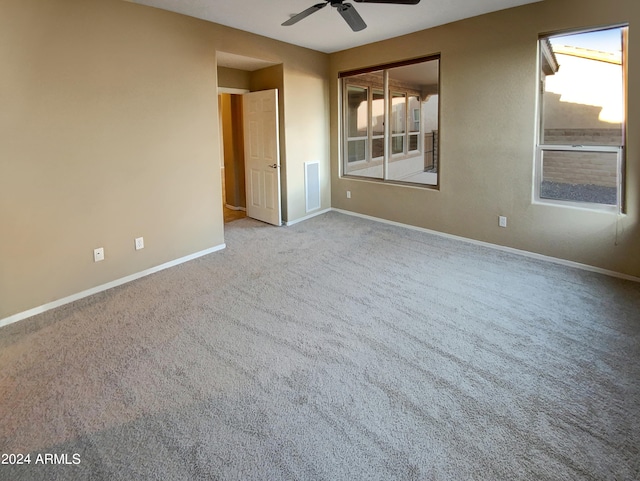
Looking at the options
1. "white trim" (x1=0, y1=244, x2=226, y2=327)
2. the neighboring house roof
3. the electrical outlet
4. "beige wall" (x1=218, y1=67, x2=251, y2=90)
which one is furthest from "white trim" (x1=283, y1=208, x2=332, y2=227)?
the neighboring house roof

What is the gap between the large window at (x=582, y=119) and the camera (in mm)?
3715

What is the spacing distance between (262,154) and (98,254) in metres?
2.93

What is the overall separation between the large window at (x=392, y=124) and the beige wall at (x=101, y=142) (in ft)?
7.05

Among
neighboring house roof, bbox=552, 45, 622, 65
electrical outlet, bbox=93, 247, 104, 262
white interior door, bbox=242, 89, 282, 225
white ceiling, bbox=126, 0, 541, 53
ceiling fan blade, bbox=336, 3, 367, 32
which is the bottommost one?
electrical outlet, bbox=93, 247, 104, 262

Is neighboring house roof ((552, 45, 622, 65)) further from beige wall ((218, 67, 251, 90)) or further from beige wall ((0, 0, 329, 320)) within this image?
beige wall ((218, 67, 251, 90))

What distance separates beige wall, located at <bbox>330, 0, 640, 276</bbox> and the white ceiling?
0.21m

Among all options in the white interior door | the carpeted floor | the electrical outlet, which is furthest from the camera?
the white interior door

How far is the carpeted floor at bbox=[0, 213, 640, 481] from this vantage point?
177 cm

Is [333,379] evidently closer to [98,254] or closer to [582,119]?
[98,254]

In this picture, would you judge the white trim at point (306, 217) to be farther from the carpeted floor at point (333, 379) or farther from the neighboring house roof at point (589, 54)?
the neighboring house roof at point (589, 54)

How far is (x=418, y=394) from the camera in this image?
2.19 m

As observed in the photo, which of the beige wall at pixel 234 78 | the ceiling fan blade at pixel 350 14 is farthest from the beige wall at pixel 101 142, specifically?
the ceiling fan blade at pixel 350 14

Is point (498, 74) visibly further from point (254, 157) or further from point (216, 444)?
point (216, 444)

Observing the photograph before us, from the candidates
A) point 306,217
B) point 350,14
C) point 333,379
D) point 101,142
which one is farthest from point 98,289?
point 350,14
